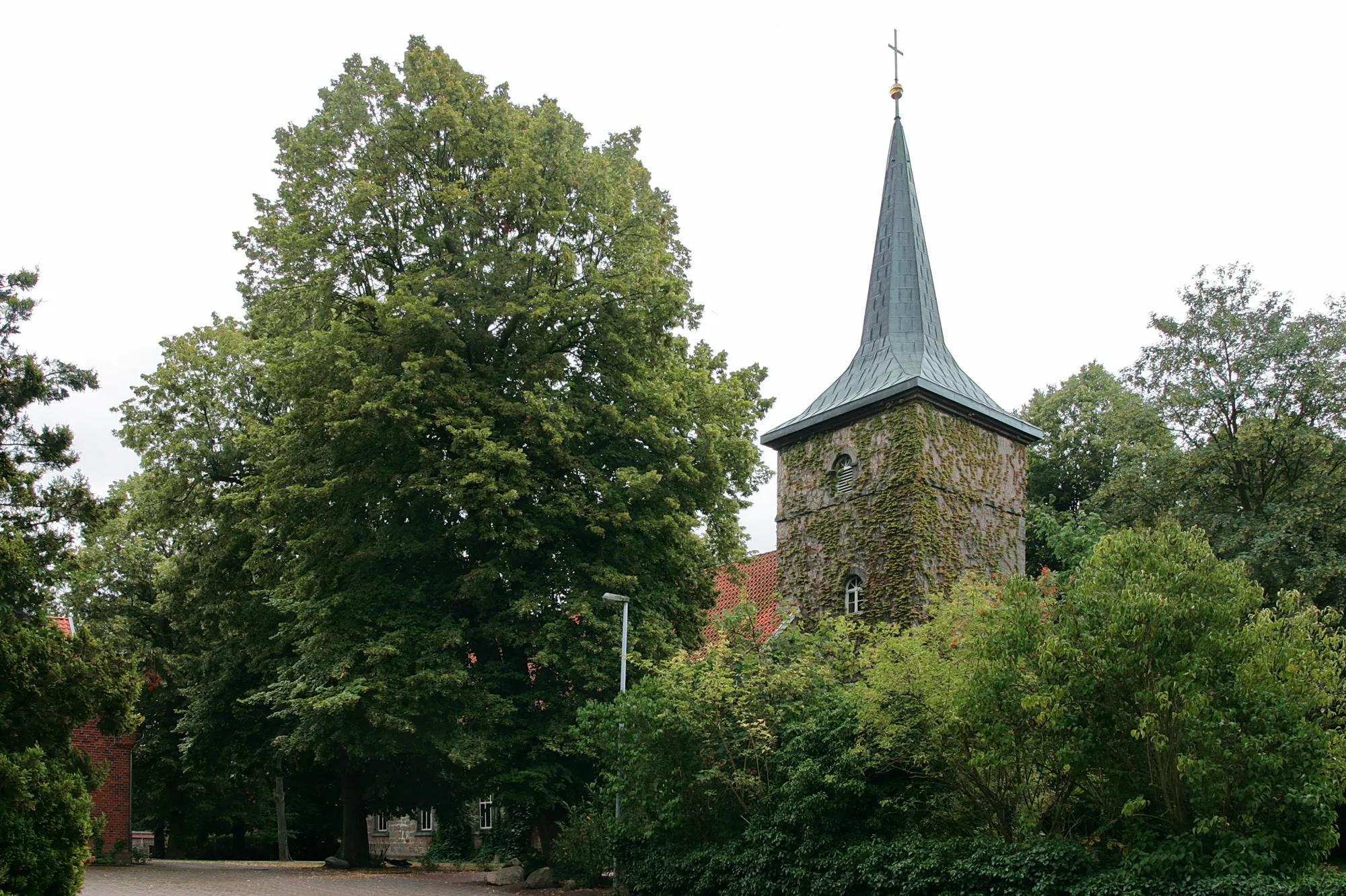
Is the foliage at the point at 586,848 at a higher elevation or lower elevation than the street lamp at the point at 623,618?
lower

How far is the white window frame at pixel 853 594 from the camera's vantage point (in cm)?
2209

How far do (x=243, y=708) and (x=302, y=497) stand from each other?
Answer: 7.67 m

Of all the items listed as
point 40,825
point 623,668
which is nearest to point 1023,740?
point 623,668

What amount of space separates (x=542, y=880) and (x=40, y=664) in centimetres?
986

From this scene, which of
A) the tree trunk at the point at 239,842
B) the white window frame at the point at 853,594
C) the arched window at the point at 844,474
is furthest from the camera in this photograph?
the tree trunk at the point at 239,842

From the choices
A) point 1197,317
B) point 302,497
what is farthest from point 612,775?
point 1197,317

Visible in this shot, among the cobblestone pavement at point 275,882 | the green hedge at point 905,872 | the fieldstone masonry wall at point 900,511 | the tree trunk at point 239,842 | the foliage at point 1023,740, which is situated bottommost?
the tree trunk at point 239,842

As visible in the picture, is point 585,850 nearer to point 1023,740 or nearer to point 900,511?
point 900,511

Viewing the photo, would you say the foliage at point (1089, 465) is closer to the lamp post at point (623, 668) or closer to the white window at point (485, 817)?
the lamp post at point (623, 668)

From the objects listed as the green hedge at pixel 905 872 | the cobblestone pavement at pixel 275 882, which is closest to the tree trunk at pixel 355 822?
the cobblestone pavement at pixel 275 882

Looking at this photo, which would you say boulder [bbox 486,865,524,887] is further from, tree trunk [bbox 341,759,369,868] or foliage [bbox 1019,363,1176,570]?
foliage [bbox 1019,363,1176,570]

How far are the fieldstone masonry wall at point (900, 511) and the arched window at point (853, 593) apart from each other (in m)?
0.15

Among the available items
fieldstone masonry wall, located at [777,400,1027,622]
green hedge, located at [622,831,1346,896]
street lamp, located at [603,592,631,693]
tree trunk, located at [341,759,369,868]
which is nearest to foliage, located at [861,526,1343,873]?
green hedge, located at [622,831,1346,896]

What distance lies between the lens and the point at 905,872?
43.9 feet
